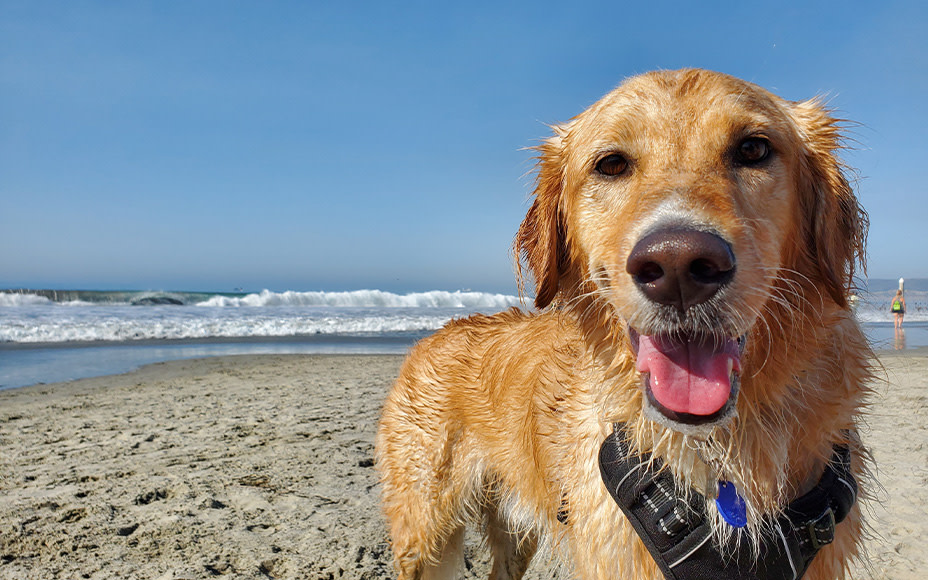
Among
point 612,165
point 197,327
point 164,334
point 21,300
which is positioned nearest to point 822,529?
point 612,165

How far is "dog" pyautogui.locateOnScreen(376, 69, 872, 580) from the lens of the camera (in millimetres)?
1658

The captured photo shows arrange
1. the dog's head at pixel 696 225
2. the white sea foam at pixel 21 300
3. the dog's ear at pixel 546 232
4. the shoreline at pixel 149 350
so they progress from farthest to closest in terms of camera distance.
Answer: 1. the white sea foam at pixel 21 300
2. the shoreline at pixel 149 350
3. the dog's ear at pixel 546 232
4. the dog's head at pixel 696 225

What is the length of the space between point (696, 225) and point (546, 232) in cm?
95

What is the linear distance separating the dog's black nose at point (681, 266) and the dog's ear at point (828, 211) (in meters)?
0.68

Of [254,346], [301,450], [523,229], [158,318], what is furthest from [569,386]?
[158,318]

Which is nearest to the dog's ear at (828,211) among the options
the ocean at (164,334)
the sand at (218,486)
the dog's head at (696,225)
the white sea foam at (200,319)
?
the dog's head at (696,225)

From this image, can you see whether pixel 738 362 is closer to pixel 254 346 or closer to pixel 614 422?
pixel 614 422

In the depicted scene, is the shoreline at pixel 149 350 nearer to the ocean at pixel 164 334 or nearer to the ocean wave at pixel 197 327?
the ocean at pixel 164 334

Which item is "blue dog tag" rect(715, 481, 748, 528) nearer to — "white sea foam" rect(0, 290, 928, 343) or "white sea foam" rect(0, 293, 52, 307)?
"white sea foam" rect(0, 290, 928, 343)

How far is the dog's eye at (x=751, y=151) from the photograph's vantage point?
197cm

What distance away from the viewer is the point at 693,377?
170cm

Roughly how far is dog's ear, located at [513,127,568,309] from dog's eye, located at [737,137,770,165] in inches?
30.1

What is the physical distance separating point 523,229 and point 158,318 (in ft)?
71.9

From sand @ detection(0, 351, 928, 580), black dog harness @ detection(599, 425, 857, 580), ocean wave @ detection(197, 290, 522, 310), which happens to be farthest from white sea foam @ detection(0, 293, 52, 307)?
black dog harness @ detection(599, 425, 857, 580)
